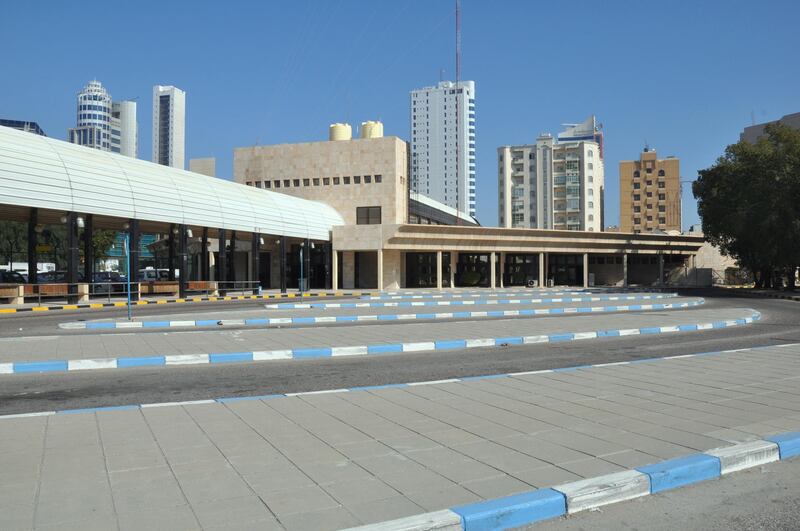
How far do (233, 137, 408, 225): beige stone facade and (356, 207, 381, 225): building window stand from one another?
10.2 inches

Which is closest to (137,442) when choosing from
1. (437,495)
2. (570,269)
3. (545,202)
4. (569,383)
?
(437,495)

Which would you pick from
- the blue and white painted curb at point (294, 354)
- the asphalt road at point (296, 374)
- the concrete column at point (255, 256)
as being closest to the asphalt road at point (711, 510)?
the asphalt road at point (296, 374)

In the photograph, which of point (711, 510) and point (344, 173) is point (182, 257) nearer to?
point (344, 173)

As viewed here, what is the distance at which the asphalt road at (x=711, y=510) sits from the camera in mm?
4027

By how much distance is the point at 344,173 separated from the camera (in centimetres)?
5297

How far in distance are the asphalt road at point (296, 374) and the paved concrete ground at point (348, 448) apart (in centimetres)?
120

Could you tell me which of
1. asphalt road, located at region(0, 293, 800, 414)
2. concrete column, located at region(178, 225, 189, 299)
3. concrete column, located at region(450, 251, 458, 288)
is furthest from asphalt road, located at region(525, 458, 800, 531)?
concrete column, located at region(450, 251, 458, 288)

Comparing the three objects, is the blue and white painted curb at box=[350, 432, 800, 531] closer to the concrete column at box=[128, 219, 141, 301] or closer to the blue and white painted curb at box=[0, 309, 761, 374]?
the blue and white painted curb at box=[0, 309, 761, 374]

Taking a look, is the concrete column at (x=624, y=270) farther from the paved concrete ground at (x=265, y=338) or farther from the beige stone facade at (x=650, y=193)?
the beige stone facade at (x=650, y=193)

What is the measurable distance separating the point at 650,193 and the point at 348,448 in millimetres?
128463

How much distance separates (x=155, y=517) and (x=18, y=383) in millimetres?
6645

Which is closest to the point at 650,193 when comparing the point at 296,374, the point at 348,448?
the point at 296,374

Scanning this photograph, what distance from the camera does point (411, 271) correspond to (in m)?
56.7

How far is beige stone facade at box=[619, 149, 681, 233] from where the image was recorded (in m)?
122
